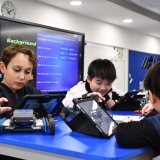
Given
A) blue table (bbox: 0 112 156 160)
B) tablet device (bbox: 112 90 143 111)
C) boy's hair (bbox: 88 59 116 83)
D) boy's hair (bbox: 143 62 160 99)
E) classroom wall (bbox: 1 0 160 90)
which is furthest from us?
classroom wall (bbox: 1 0 160 90)

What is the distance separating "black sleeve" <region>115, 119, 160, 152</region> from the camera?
3.12ft

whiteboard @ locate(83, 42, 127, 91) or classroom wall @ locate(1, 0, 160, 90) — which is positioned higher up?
classroom wall @ locate(1, 0, 160, 90)

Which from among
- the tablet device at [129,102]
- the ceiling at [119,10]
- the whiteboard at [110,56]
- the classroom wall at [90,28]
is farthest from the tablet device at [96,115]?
the whiteboard at [110,56]

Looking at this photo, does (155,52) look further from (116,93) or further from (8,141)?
(8,141)

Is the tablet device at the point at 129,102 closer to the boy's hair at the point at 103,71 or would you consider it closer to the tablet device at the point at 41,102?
the boy's hair at the point at 103,71

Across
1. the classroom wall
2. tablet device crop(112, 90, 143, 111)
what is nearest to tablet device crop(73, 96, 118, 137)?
tablet device crop(112, 90, 143, 111)

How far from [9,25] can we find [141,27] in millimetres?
3690

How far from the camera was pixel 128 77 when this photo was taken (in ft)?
19.8

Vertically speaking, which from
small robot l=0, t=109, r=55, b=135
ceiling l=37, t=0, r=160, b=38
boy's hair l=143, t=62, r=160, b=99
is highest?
ceiling l=37, t=0, r=160, b=38

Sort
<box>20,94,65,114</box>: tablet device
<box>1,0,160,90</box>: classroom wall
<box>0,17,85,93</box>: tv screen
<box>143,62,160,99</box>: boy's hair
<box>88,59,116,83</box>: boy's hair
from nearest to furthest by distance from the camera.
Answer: <box>143,62,160,99</box>: boy's hair
<box>20,94,65,114</box>: tablet device
<box>88,59,116,83</box>: boy's hair
<box>0,17,85,93</box>: tv screen
<box>1,0,160,90</box>: classroom wall

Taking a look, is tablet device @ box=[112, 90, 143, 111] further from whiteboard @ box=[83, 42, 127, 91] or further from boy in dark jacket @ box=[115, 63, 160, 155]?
whiteboard @ box=[83, 42, 127, 91]

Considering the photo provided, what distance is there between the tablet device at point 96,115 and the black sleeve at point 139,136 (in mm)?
92

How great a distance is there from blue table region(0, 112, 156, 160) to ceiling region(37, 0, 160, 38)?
3022mm

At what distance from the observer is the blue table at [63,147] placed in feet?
2.85
